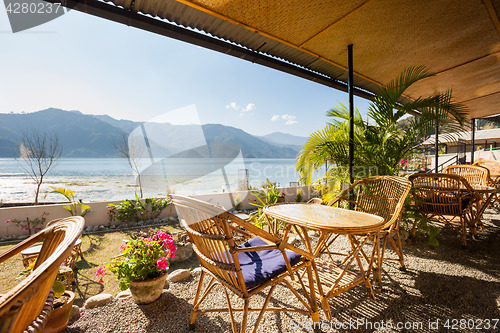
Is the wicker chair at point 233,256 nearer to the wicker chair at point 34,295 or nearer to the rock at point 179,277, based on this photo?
the wicker chair at point 34,295

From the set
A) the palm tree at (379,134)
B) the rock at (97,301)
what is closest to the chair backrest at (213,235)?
the rock at (97,301)

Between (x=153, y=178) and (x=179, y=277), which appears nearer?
(x=179, y=277)

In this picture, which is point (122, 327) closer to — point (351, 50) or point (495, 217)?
point (351, 50)

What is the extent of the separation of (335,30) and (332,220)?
2.25 metres

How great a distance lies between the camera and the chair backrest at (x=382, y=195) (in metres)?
2.34

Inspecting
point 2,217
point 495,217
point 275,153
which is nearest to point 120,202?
point 2,217

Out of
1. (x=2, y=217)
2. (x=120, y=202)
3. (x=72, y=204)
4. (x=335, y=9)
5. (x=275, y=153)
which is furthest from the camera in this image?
(x=275, y=153)

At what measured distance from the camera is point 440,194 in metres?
2.96

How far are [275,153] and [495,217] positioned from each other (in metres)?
58.1

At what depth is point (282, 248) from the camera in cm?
126

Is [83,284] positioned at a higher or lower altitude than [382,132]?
lower

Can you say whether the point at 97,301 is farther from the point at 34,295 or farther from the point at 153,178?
the point at 153,178

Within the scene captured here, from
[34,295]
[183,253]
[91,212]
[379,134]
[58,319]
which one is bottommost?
[183,253]

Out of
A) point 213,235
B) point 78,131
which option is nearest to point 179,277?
point 213,235
